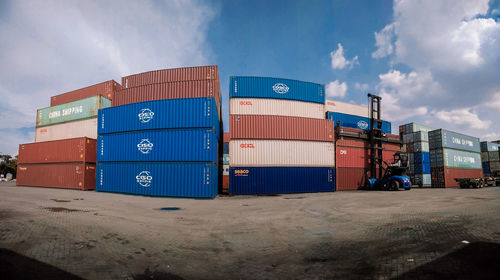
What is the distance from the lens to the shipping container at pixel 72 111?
2383 centimetres

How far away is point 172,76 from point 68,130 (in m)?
16.4

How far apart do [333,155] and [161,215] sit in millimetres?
18391

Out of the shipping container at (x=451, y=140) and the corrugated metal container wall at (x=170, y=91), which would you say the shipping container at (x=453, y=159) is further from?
the corrugated metal container wall at (x=170, y=91)

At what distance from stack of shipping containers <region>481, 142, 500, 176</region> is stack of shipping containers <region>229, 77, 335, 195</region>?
4076 cm

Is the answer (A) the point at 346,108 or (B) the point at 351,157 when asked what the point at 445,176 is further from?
(A) the point at 346,108

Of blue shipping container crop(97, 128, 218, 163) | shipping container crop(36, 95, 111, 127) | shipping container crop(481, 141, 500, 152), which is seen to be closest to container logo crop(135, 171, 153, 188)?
blue shipping container crop(97, 128, 218, 163)

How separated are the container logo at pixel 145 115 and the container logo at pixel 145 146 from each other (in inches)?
70.0

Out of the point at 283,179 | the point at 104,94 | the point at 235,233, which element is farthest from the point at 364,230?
the point at 104,94

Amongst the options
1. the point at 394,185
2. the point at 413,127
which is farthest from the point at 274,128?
the point at 413,127

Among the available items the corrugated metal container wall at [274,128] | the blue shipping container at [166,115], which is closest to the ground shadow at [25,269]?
the blue shipping container at [166,115]

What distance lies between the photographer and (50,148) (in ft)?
77.4

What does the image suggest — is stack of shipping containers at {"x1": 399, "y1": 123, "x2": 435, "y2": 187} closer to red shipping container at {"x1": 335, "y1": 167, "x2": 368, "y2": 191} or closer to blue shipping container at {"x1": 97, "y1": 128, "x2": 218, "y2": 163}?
red shipping container at {"x1": 335, "y1": 167, "x2": 368, "y2": 191}

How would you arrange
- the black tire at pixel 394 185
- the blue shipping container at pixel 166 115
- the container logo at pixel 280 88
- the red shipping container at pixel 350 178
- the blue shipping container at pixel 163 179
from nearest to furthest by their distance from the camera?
the blue shipping container at pixel 163 179
the blue shipping container at pixel 166 115
the container logo at pixel 280 88
the black tire at pixel 394 185
the red shipping container at pixel 350 178

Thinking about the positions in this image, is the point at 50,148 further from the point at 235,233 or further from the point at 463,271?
the point at 463,271
